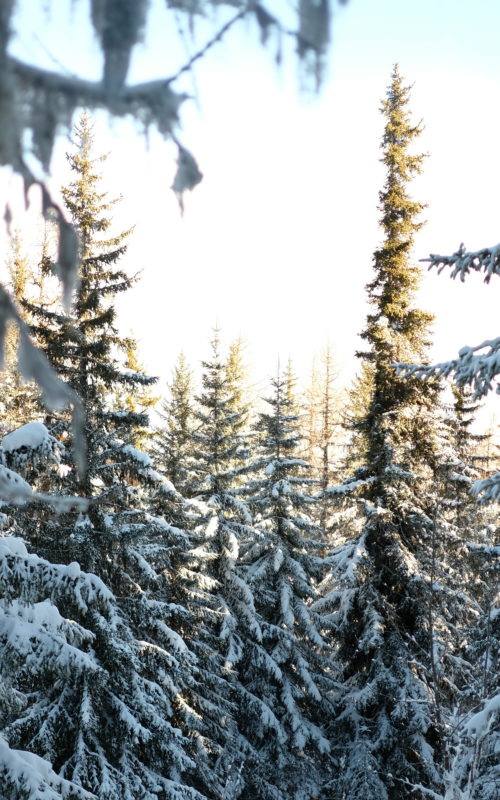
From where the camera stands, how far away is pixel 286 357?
24.6 m

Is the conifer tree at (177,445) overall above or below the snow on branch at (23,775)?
above

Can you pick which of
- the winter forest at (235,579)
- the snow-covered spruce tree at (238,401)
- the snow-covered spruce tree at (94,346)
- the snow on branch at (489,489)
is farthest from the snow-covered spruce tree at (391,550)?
the snow on branch at (489,489)

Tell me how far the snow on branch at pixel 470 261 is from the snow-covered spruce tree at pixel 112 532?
17.8 feet

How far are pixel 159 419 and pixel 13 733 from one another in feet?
50.7

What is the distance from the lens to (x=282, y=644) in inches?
602

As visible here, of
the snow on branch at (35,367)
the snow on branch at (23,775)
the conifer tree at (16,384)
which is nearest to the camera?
the snow on branch at (35,367)

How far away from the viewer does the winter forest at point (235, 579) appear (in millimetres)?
5629

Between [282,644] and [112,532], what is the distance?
8.21 metres

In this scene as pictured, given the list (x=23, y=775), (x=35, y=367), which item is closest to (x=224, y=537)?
(x=23, y=775)

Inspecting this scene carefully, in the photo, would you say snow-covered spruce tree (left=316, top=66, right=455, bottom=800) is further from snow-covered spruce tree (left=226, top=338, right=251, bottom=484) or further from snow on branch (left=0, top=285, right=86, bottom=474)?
snow on branch (left=0, top=285, right=86, bottom=474)

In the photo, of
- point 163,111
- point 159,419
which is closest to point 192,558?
point 159,419

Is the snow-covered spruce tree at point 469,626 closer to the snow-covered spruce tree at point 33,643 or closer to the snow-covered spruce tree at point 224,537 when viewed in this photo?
the snow-covered spruce tree at point 33,643

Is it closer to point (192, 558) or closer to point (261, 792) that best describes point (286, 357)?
point (192, 558)

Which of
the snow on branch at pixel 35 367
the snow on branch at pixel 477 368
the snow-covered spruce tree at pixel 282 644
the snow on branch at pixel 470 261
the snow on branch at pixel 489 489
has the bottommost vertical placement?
the snow-covered spruce tree at pixel 282 644
